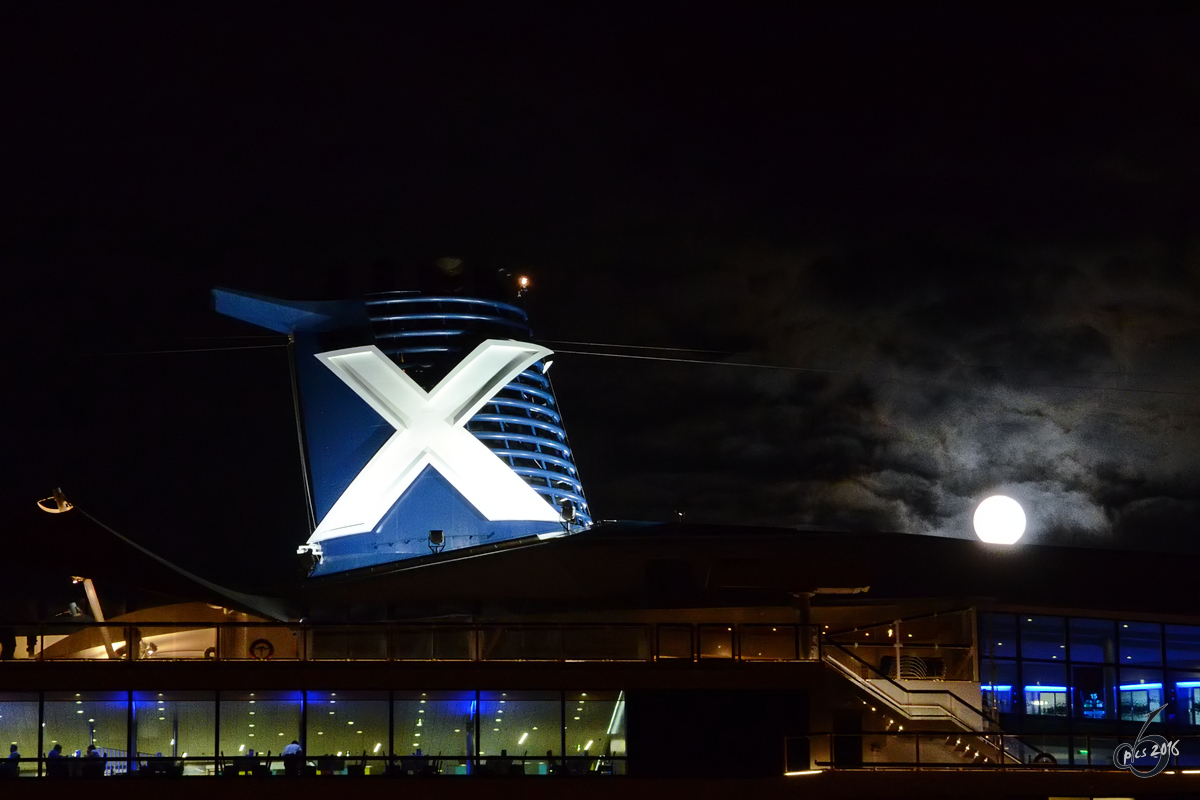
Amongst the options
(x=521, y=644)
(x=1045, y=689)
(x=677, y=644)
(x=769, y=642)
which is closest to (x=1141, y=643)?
(x=1045, y=689)

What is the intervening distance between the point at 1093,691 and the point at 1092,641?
87 centimetres

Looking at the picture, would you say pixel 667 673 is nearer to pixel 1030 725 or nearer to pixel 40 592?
pixel 1030 725

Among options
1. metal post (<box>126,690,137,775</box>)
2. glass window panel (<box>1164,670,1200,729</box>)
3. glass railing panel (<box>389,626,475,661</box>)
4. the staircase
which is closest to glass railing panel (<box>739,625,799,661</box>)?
the staircase

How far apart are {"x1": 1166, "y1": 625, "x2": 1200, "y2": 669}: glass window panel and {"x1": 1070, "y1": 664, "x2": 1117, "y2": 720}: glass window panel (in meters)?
1.01

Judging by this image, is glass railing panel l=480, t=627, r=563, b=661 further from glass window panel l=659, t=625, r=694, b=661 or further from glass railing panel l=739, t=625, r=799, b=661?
glass railing panel l=739, t=625, r=799, b=661

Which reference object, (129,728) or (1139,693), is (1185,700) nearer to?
(1139,693)

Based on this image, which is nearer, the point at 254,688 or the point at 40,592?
the point at 254,688

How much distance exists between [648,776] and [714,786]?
1.03m

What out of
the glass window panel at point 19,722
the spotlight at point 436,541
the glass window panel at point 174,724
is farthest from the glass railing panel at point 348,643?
the spotlight at point 436,541

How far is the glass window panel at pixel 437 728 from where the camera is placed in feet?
75.5

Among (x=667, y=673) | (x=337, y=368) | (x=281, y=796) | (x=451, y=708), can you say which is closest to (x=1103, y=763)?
(x=667, y=673)

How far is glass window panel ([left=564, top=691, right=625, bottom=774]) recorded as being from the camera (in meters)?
23.0

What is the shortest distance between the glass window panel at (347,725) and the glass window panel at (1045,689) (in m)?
10.8

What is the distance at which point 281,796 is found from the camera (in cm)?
2248
